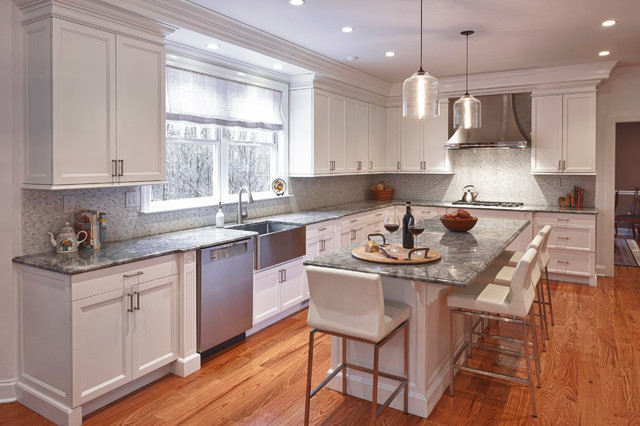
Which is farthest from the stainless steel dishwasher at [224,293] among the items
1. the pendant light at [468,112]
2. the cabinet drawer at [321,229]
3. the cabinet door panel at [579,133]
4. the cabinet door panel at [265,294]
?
the cabinet door panel at [579,133]

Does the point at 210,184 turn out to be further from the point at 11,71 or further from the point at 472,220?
the point at 472,220

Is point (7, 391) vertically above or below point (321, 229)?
below

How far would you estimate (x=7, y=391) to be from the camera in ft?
9.28

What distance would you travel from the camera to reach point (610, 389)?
2986mm

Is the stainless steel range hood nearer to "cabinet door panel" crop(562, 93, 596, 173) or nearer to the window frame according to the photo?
"cabinet door panel" crop(562, 93, 596, 173)

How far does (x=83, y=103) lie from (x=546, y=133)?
16.9 feet

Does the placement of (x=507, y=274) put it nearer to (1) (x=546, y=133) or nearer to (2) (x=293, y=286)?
(2) (x=293, y=286)

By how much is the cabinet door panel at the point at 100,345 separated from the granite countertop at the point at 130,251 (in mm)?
189

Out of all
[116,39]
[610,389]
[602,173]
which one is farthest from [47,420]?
[602,173]

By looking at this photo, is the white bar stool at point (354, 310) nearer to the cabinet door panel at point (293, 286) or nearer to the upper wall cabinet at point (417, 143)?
the cabinet door panel at point (293, 286)

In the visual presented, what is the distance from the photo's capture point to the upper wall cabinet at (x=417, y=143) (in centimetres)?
647

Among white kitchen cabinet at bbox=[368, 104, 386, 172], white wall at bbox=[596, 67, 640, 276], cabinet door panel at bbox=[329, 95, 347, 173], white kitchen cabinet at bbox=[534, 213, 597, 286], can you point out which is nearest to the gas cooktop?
white kitchen cabinet at bbox=[534, 213, 597, 286]

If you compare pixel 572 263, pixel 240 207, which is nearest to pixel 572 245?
pixel 572 263

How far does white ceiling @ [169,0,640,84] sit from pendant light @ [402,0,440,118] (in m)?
0.80
